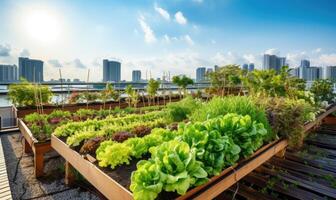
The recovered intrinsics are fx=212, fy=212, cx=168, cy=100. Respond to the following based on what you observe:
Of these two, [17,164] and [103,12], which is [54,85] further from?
[17,164]

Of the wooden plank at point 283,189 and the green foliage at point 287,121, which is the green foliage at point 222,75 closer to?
the green foliage at point 287,121

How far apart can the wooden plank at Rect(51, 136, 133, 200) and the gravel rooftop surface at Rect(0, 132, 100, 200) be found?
54 centimetres

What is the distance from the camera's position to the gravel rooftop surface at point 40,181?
2479mm

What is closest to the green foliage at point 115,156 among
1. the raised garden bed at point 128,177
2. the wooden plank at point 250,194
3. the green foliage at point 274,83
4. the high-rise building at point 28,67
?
the raised garden bed at point 128,177

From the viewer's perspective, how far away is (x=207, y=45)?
8828 millimetres

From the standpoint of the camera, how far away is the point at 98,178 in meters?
1.65

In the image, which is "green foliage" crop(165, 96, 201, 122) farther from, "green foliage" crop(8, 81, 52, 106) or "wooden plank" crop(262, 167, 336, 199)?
"green foliage" crop(8, 81, 52, 106)

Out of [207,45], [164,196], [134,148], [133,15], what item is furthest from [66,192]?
[207,45]

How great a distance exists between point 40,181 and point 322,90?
268 inches

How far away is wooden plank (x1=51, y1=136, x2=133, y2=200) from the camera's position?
54.4 inches

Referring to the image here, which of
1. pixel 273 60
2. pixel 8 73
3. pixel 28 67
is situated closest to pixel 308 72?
pixel 273 60

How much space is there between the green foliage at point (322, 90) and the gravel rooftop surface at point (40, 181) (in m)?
6.16

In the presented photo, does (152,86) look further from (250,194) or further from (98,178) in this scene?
(98,178)

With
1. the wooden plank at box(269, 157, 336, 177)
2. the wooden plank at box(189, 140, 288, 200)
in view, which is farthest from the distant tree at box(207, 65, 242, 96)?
the wooden plank at box(189, 140, 288, 200)
